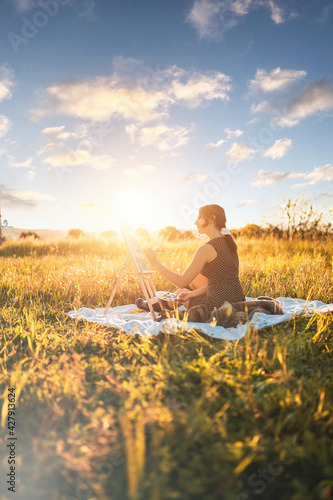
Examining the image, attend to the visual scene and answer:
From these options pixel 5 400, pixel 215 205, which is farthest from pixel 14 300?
pixel 215 205

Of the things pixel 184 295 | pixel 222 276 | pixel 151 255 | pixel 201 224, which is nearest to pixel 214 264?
pixel 222 276

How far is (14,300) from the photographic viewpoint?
5.81 meters

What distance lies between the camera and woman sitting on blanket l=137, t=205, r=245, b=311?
4.35 metres

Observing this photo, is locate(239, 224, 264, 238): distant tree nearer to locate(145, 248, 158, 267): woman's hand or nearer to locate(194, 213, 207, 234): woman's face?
locate(194, 213, 207, 234): woman's face

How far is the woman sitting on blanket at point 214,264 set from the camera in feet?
14.3

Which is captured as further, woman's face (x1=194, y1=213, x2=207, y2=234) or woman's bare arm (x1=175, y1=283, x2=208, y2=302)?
woman's bare arm (x1=175, y1=283, x2=208, y2=302)

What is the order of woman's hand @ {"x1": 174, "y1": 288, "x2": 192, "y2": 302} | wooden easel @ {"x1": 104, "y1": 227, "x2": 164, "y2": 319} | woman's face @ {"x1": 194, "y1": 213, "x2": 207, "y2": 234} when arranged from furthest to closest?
woman's hand @ {"x1": 174, "y1": 288, "x2": 192, "y2": 302}
wooden easel @ {"x1": 104, "y1": 227, "x2": 164, "y2": 319}
woman's face @ {"x1": 194, "y1": 213, "x2": 207, "y2": 234}

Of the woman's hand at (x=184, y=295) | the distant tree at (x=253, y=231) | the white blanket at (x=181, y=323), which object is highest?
the distant tree at (x=253, y=231)

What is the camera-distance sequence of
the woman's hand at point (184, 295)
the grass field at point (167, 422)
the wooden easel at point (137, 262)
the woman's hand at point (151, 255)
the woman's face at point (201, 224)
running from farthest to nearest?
the woman's hand at point (184, 295) → the wooden easel at point (137, 262) → the woman's face at point (201, 224) → the woman's hand at point (151, 255) → the grass field at point (167, 422)

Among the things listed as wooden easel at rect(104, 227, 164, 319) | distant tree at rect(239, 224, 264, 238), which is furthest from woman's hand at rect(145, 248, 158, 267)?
distant tree at rect(239, 224, 264, 238)

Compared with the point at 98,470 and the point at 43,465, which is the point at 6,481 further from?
the point at 98,470

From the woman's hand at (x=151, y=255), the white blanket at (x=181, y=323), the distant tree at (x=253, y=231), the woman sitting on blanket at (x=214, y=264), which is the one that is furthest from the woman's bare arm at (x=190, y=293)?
the distant tree at (x=253, y=231)

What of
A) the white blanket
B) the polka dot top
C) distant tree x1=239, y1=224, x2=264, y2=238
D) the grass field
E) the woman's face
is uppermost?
distant tree x1=239, y1=224, x2=264, y2=238

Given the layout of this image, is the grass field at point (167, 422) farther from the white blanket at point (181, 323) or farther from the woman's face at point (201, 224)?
the woman's face at point (201, 224)
